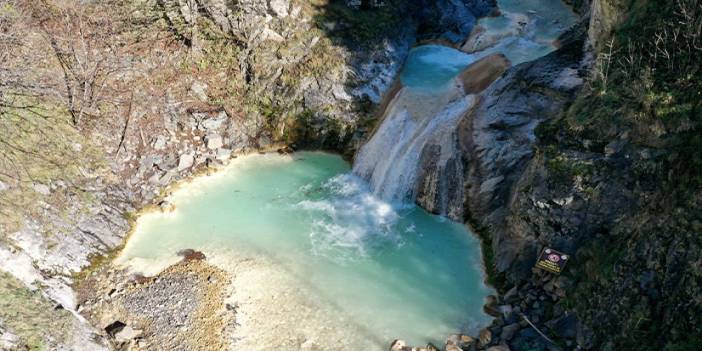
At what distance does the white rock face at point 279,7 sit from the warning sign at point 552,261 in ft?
56.0

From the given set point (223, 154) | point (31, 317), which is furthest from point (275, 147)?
point (31, 317)

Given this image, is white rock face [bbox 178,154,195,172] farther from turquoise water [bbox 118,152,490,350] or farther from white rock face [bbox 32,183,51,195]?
white rock face [bbox 32,183,51,195]

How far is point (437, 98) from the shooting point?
22953 millimetres

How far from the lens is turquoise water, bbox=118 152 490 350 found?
15062 mm

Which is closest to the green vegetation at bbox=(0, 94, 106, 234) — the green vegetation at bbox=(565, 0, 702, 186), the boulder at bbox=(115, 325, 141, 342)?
the boulder at bbox=(115, 325, 141, 342)

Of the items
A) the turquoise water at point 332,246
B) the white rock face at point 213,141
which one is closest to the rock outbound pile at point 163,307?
the turquoise water at point 332,246

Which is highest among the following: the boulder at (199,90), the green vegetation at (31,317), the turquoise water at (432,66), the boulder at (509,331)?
the turquoise water at (432,66)

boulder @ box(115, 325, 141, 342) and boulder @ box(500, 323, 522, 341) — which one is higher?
boulder @ box(500, 323, 522, 341)

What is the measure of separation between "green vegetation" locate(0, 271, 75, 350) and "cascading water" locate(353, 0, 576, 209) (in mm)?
12081

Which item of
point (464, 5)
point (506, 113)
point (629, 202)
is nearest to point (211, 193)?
point (506, 113)

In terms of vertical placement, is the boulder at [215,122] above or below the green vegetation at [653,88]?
below

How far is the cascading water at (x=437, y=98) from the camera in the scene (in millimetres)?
20422

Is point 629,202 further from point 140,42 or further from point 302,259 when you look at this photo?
point 140,42

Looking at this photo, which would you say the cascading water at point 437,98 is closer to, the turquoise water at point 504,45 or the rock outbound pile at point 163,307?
the turquoise water at point 504,45
